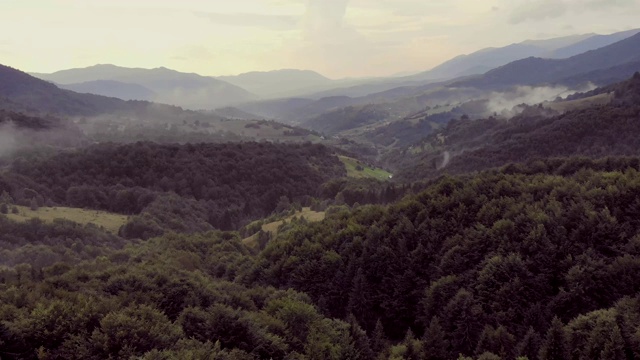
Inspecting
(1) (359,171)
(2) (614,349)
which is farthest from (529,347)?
(1) (359,171)

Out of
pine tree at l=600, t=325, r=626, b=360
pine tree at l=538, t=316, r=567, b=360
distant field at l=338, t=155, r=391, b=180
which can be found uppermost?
pine tree at l=600, t=325, r=626, b=360

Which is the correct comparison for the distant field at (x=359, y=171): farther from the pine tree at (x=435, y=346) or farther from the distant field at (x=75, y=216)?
the pine tree at (x=435, y=346)

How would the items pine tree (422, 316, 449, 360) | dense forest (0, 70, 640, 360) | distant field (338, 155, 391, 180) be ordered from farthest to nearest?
1. distant field (338, 155, 391, 180)
2. pine tree (422, 316, 449, 360)
3. dense forest (0, 70, 640, 360)

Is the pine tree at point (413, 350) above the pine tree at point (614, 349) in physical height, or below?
below

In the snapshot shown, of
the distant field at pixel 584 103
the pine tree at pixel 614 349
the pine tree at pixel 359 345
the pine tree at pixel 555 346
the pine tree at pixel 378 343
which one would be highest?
the distant field at pixel 584 103

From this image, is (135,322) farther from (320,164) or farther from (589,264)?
(320,164)

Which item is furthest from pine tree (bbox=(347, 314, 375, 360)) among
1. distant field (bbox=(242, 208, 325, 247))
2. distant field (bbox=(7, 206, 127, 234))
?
distant field (bbox=(7, 206, 127, 234))

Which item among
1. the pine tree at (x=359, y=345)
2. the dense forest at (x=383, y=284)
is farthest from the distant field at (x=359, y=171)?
the pine tree at (x=359, y=345)

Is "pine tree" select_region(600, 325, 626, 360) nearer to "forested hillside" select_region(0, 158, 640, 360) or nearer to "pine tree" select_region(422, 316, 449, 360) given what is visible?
"forested hillside" select_region(0, 158, 640, 360)
